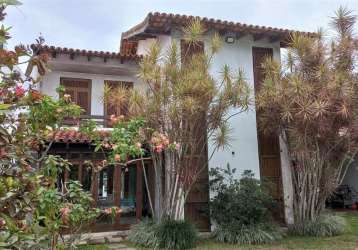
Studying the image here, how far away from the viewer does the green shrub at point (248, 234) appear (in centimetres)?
1250

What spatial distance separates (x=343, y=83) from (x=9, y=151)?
1249 cm

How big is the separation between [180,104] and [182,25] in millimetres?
4197

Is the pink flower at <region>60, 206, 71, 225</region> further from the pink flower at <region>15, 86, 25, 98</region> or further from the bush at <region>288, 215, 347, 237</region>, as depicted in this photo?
the bush at <region>288, 215, 347, 237</region>

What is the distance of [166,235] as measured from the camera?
39.2 feet

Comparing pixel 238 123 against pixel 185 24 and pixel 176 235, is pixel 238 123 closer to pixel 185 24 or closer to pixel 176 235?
pixel 185 24

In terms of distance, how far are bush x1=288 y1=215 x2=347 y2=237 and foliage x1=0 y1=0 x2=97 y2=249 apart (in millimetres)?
11194

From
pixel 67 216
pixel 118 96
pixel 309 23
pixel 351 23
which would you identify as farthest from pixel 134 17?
pixel 67 216

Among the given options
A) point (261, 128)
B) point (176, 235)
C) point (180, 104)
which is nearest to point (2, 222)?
point (176, 235)

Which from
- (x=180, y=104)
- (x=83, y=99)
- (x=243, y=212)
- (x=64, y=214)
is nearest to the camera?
(x=64, y=214)

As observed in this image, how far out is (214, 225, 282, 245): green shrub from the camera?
12500mm

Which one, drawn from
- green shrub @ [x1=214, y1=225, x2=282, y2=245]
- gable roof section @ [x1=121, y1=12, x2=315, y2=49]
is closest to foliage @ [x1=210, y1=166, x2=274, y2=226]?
green shrub @ [x1=214, y1=225, x2=282, y2=245]

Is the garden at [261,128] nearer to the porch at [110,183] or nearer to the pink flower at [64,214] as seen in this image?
the porch at [110,183]

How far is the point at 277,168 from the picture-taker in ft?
52.2

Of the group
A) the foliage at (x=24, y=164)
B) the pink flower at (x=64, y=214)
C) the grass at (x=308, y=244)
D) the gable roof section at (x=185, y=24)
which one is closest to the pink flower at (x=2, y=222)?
the foliage at (x=24, y=164)
